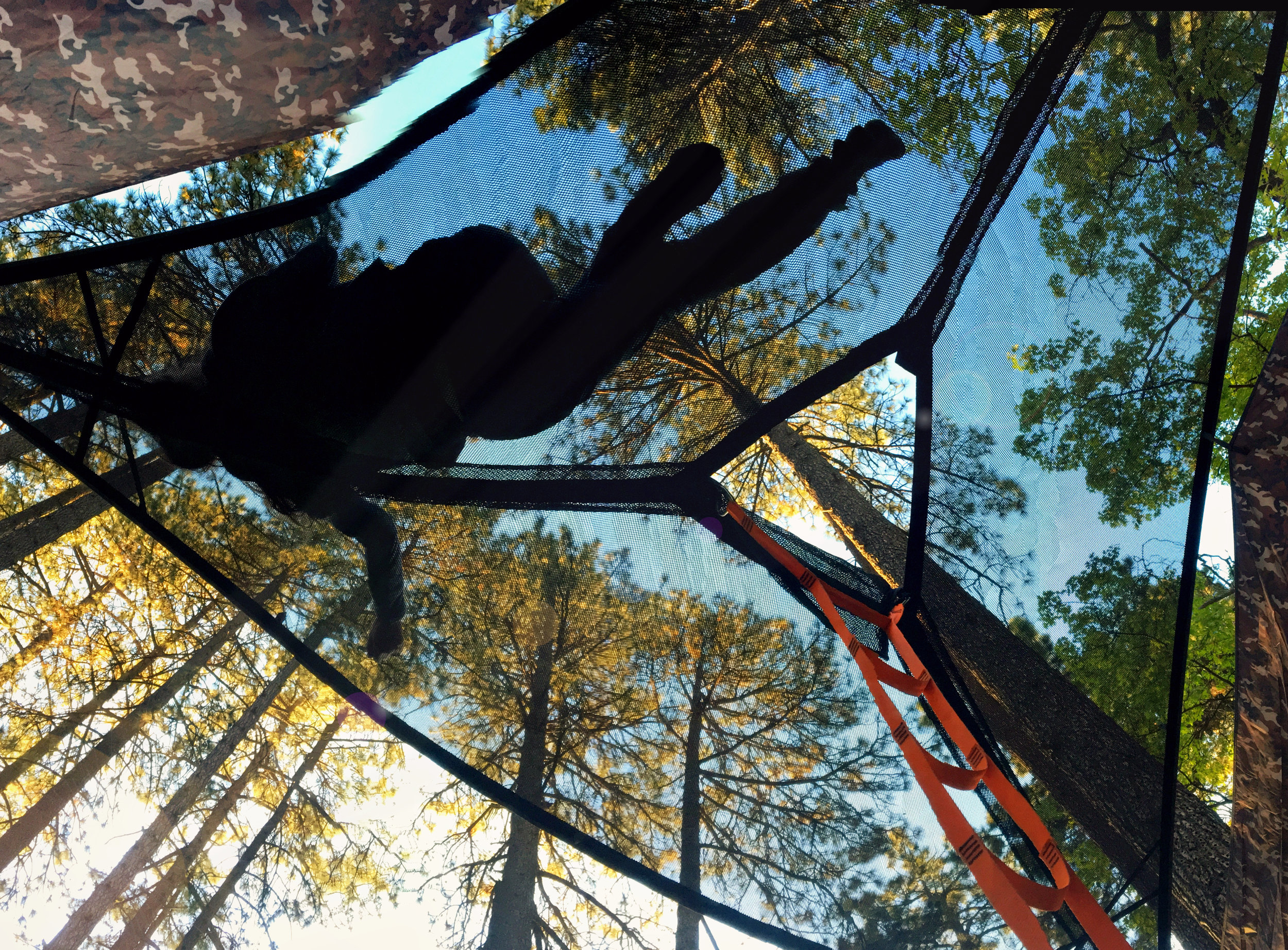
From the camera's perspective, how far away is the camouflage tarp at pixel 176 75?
105 centimetres

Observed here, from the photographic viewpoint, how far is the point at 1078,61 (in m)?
1.45

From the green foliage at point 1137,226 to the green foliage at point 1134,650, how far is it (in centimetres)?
26

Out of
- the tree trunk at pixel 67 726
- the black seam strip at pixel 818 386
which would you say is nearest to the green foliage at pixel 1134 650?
the black seam strip at pixel 818 386

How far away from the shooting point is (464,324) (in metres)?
1.45

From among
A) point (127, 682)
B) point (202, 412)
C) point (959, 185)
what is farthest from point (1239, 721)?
point (127, 682)

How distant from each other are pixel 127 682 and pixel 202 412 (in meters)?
8.00

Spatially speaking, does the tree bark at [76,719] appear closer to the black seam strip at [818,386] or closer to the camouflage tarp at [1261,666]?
the black seam strip at [818,386]

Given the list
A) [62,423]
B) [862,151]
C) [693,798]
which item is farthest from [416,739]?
[862,151]

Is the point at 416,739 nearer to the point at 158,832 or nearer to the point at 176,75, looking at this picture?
the point at 176,75

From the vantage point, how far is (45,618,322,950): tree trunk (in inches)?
295

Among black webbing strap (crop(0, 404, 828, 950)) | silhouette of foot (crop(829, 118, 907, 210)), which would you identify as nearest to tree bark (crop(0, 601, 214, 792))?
black webbing strap (crop(0, 404, 828, 950))

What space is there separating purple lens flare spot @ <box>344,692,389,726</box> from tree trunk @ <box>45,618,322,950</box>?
6476mm

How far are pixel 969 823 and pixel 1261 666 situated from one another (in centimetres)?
83

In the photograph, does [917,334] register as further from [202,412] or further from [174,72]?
[202,412]
